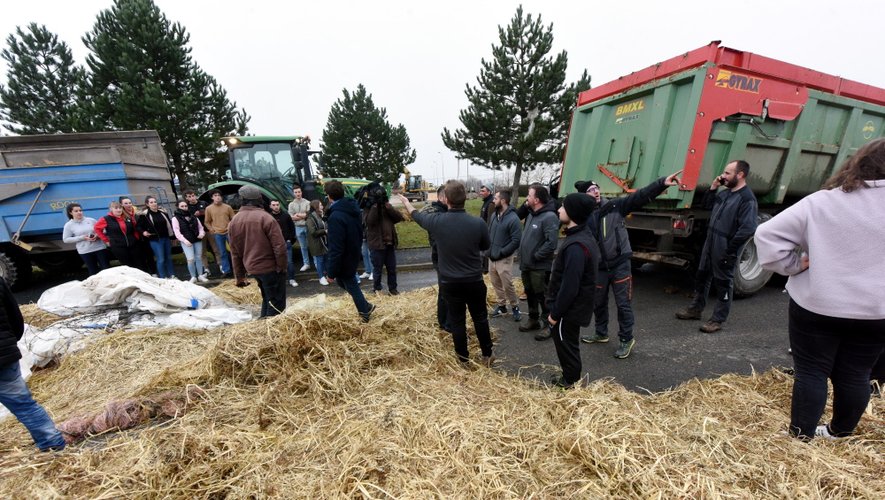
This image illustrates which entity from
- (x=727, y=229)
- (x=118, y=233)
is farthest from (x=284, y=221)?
(x=727, y=229)

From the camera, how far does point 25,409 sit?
2.28 meters

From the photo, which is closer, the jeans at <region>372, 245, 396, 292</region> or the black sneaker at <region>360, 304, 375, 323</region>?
the black sneaker at <region>360, 304, 375, 323</region>

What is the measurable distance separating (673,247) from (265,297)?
5896mm

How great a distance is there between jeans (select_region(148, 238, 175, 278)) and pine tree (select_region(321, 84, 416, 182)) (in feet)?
60.8

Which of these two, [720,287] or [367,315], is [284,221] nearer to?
[367,315]

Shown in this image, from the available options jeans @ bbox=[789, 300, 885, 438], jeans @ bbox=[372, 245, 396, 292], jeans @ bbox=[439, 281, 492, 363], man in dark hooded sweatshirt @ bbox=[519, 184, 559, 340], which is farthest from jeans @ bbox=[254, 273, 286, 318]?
jeans @ bbox=[789, 300, 885, 438]

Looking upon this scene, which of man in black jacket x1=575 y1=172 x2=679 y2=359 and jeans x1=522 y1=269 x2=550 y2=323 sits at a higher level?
man in black jacket x1=575 y1=172 x2=679 y2=359

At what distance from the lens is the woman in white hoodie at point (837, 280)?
1.74 metres

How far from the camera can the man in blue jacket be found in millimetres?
4164

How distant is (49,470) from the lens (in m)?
2.11

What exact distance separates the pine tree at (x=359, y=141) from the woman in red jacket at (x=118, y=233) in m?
18.9

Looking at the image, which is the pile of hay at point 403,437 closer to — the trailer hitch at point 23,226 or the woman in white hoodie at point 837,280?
the woman in white hoodie at point 837,280

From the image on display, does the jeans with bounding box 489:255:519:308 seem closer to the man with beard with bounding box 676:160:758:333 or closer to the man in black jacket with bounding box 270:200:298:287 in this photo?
the man with beard with bounding box 676:160:758:333

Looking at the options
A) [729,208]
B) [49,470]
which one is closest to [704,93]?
[729,208]
